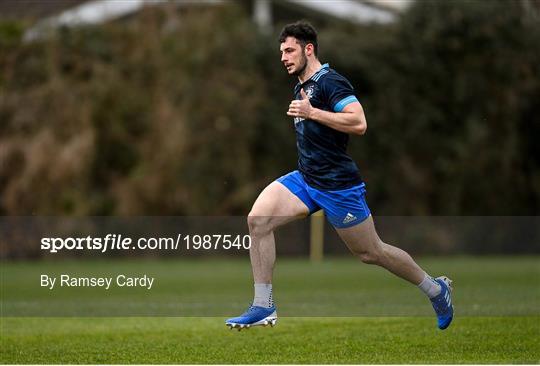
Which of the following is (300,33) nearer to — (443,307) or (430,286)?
(430,286)

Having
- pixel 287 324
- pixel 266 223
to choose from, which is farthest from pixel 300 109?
pixel 287 324

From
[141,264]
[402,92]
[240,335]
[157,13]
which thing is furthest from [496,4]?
[240,335]

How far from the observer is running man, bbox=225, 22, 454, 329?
8156 mm

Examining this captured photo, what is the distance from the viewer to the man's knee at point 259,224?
26.8 feet

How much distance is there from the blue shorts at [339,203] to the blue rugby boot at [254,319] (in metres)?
0.84

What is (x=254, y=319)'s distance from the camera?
26.8 feet

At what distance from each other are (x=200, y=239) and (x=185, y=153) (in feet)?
6.85

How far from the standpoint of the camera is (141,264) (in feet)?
75.4

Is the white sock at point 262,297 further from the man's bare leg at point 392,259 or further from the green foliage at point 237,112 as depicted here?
the green foliage at point 237,112

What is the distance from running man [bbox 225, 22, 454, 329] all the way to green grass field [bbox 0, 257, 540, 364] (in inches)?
30.1

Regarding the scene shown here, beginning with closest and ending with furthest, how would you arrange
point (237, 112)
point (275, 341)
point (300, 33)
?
point (300, 33) < point (275, 341) < point (237, 112)

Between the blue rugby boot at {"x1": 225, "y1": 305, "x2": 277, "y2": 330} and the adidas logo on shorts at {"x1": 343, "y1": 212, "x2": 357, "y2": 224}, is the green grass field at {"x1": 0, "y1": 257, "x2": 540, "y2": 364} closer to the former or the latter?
the blue rugby boot at {"x1": 225, "y1": 305, "x2": 277, "y2": 330}

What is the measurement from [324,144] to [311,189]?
0.37 metres

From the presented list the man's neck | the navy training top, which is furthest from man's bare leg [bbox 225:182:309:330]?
the man's neck
